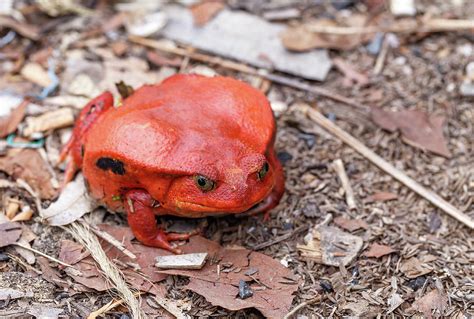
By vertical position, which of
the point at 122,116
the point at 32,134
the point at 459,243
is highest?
the point at 122,116

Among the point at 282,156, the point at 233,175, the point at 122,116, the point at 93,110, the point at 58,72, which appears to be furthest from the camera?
the point at 58,72

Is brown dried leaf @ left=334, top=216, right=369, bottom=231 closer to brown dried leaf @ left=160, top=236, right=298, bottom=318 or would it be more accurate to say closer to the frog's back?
brown dried leaf @ left=160, top=236, right=298, bottom=318

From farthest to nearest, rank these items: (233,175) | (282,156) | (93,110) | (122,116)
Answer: (282,156) → (93,110) → (122,116) → (233,175)

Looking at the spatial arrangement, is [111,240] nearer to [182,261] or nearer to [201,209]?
[182,261]

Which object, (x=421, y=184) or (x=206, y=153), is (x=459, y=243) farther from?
(x=206, y=153)

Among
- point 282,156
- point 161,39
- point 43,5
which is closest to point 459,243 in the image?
point 282,156

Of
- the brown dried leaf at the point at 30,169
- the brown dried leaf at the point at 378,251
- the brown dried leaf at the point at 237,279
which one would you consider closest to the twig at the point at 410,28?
the brown dried leaf at the point at 378,251
